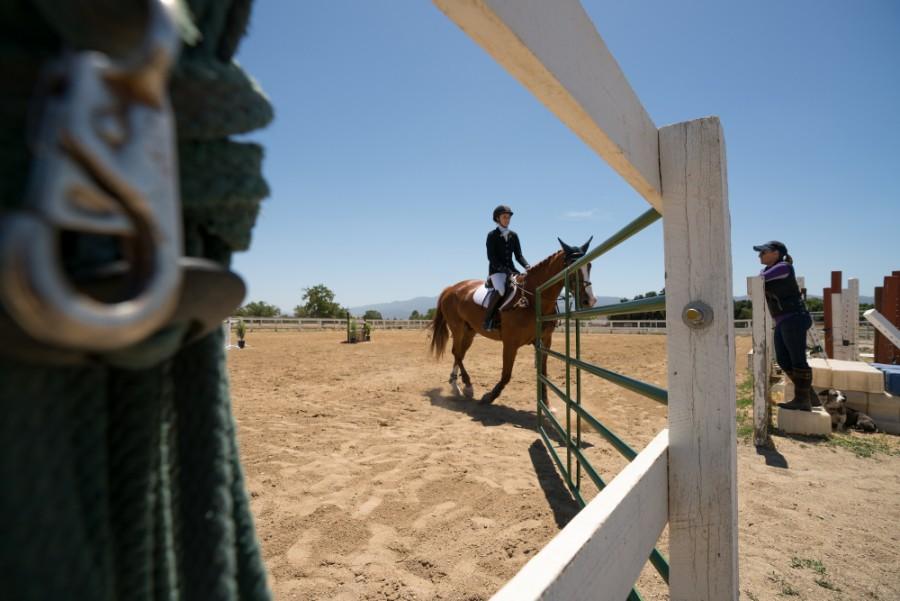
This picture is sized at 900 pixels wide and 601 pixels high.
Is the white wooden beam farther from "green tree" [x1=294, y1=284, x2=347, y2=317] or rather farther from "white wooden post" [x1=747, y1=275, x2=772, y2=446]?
"green tree" [x1=294, y1=284, x2=347, y2=317]

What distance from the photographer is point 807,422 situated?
13.4 ft

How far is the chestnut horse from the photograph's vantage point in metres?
4.32

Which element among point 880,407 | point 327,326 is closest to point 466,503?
point 880,407

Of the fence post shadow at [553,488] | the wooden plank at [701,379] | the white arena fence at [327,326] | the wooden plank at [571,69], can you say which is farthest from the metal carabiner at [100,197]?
the white arena fence at [327,326]

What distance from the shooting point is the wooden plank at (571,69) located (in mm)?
612

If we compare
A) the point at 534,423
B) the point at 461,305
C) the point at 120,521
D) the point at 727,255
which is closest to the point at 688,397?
the point at 727,255

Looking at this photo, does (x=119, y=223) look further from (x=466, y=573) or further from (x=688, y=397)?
(x=466, y=573)

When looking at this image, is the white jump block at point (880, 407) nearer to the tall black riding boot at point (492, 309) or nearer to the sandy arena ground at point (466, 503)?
the sandy arena ground at point (466, 503)

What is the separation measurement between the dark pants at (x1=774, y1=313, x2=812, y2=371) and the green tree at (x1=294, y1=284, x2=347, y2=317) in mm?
34640

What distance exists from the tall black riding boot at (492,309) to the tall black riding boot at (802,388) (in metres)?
3.20

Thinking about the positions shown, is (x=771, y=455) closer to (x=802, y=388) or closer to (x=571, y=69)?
(x=802, y=388)

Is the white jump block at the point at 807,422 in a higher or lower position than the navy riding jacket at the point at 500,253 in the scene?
lower

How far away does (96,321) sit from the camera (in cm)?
17

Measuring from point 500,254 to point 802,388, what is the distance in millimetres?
3601
